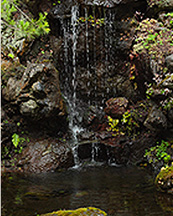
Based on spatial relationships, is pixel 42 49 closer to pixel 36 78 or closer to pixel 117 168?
pixel 36 78

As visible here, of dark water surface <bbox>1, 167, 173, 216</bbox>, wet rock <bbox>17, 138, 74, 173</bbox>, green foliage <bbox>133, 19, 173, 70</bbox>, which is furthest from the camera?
green foliage <bbox>133, 19, 173, 70</bbox>

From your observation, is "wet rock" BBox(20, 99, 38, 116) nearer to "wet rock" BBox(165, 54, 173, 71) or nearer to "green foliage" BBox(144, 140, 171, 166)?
"green foliage" BBox(144, 140, 171, 166)

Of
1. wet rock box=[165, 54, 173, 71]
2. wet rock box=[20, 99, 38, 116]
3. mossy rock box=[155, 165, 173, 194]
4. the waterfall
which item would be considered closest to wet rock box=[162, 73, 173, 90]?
wet rock box=[165, 54, 173, 71]

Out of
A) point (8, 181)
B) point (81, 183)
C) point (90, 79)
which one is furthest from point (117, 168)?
point (90, 79)

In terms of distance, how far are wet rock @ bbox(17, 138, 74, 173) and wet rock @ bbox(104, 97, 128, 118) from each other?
1798 mm

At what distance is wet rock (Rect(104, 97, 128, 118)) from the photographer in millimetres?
6945

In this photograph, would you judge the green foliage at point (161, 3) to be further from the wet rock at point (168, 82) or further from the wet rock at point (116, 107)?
the wet rock at point (116, 107)

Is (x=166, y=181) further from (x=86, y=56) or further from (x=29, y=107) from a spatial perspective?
(x=86, y=56)

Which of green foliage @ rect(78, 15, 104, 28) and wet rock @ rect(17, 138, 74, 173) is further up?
green foliage @ rect(78, 15, 104, 28)

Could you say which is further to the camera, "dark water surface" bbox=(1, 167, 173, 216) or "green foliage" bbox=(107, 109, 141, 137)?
"green foliage" bbox=(107, 109, 141, 137)

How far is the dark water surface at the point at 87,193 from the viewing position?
3586 millimetres

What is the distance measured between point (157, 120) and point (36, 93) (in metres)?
3.37

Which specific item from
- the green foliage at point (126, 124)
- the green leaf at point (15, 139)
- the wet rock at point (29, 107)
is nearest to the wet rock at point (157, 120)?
the green foliage at point (126, 124)

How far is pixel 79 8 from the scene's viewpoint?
7281 millimetres
